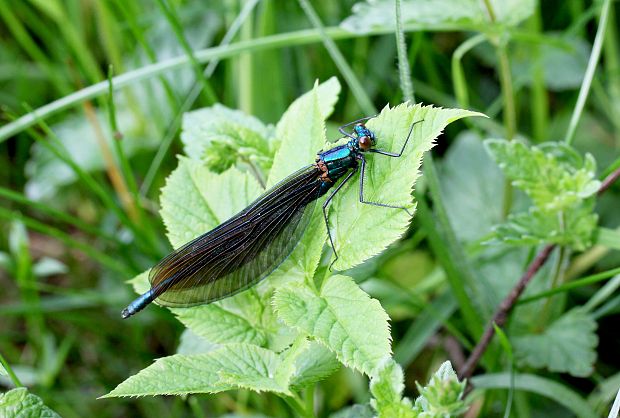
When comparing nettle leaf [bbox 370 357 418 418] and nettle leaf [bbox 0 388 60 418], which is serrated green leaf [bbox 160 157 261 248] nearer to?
nettle leaf [bbox 0 388 60 418]

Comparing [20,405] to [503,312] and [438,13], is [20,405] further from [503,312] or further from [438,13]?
[438,13]

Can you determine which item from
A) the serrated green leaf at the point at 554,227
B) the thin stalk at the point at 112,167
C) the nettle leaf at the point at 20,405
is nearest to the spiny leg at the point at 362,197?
the serrated green leaf at the point at 554,227

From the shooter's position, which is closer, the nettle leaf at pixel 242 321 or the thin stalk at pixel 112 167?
the nettle leaf at pixel 242 321

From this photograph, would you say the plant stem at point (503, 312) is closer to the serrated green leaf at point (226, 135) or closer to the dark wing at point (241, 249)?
the dark wing at point (241, 249)

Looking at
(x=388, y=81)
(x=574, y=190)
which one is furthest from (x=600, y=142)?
(x=574, y=190)

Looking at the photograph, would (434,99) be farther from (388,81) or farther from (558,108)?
(558,108)

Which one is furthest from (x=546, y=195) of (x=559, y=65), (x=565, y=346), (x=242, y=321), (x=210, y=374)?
(x=559, y=65)
